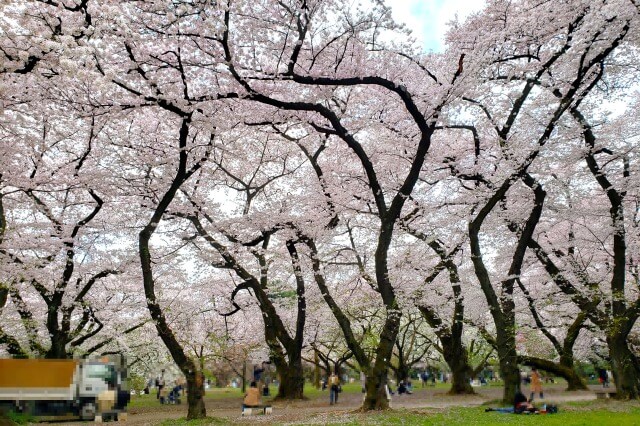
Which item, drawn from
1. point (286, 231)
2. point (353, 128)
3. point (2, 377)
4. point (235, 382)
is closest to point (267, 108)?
point (353, 128)

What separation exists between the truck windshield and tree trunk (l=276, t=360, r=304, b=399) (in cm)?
1177

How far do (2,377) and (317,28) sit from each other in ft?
30.5

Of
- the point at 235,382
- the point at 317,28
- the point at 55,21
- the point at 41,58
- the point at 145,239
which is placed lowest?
the point at 235,382

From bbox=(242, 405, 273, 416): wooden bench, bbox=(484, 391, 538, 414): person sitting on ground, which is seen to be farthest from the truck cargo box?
bbox=(484, 391, 538, 414): person sitting on ground

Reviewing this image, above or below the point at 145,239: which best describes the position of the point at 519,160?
above

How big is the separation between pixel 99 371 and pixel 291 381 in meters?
12.4

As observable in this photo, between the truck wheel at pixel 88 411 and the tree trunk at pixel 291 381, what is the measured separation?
1119 centimetres

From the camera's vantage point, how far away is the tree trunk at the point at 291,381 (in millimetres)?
21297

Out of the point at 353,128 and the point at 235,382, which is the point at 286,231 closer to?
the point at 353,128

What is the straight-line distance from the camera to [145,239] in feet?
43.0

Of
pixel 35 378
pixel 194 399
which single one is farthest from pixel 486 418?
pixel 35 378

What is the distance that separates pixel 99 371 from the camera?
399 inches

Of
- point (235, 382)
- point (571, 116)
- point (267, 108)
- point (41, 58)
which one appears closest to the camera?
point (41, 58)

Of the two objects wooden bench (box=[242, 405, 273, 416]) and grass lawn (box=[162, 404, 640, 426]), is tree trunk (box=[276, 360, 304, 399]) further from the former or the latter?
grass lawn (box=[162, 404, 640, 426])
